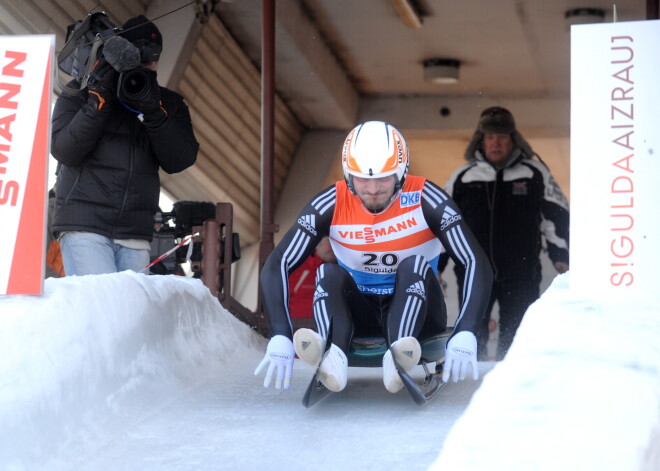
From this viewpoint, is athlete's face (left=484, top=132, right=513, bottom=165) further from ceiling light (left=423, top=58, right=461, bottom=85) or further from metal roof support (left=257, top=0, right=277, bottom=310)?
ceiling light (left=423, top=58, right=461, bottom=85)

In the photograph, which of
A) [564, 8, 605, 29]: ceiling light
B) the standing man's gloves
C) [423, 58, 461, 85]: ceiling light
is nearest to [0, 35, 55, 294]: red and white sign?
the standing man's gloves

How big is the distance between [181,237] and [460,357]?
9.68ft

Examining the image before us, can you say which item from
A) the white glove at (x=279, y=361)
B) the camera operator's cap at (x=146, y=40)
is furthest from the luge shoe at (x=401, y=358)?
the camera operator's cap at (x=146, y=40)

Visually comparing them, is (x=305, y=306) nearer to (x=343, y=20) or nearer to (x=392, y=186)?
(x=392, y=186)

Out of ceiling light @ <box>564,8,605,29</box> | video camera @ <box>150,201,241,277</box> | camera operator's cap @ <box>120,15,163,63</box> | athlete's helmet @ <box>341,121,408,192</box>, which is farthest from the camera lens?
ceiling light @ <box>564,8,605,29</box>

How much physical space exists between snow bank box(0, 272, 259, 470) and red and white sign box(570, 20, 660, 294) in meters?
1.42

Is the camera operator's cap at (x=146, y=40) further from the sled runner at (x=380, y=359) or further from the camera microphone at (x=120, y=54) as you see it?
the sled runner at (x=380, y=359)

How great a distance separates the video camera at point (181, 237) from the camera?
5496 mm

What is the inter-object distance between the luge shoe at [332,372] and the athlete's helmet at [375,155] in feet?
2.09

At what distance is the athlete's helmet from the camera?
11.6 feet

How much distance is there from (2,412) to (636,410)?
4.86ft

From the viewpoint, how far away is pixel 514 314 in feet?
18.2

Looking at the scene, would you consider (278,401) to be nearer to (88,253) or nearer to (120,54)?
(88,253)

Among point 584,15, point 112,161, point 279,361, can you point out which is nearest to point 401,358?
point 279,361
